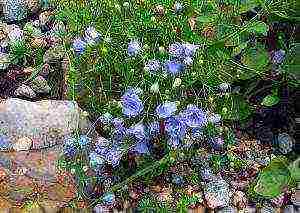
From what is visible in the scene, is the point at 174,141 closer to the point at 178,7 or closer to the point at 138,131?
the point at 138,131

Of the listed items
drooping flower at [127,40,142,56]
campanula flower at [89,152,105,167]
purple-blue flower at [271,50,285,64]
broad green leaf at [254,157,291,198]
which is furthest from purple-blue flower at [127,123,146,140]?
purple-blue flower at [271,50,285,64]

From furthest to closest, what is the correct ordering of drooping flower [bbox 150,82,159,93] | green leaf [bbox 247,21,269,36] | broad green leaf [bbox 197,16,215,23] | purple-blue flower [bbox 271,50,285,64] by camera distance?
1. purple-blue flower [bbox 271,50,285,64]
2. broad green leaf [bbox 197,16,215,23]
3. green leaf [bbox 247,21,269,36]
4. drooping flower [bbox 150,82,159,93]

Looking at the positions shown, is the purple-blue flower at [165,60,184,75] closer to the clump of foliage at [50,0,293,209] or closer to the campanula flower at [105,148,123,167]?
the clump of foliage at [50,0,293,209]

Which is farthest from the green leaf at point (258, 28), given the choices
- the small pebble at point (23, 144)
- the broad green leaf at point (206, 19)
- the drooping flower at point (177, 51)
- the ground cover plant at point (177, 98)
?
the small pebble at point (23, 144)

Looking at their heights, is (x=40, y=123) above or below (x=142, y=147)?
below

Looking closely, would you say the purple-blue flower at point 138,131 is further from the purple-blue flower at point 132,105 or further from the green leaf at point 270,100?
the green leaf at point 270,100

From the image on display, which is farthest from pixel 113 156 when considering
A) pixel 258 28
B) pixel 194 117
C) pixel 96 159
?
pixel 258 28

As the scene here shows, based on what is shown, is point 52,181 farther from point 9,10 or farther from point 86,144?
point 9,10
